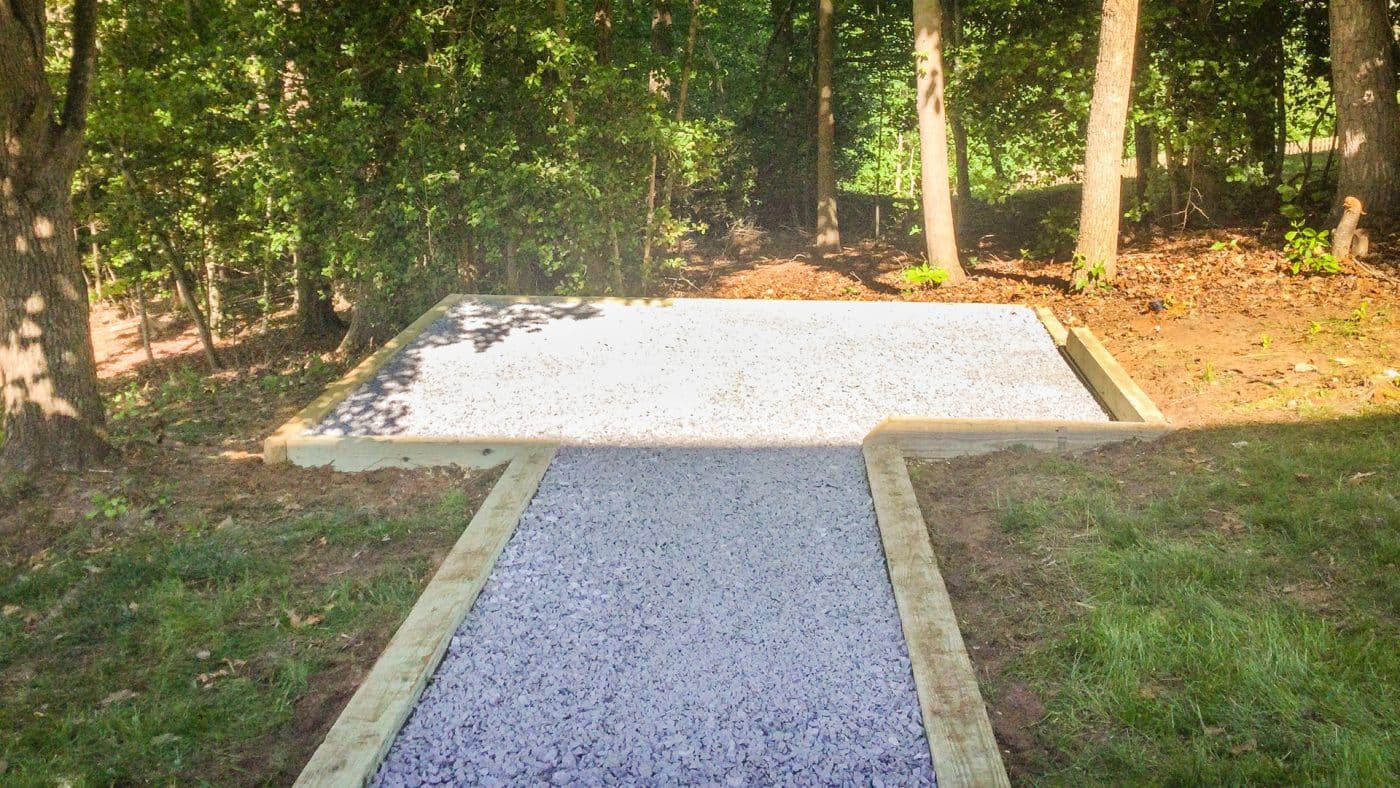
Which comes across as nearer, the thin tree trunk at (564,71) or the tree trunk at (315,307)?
the thin tree trunk at (564,71)

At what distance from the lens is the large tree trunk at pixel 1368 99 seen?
8.08 metres

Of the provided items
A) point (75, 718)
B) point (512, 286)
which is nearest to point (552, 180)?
point (512, 286)

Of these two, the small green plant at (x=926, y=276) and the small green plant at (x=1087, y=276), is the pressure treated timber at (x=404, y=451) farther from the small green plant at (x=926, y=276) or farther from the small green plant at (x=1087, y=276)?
the small green plant at (x=1087, y=276)

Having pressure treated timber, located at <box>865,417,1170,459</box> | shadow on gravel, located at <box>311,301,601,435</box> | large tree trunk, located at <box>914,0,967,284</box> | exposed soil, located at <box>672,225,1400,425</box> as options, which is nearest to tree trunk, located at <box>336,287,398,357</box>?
shadow on gravel, located at <box>311,301,601,435</box>

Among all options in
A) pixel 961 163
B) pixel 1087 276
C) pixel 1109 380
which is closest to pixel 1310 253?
pixel 1087 276

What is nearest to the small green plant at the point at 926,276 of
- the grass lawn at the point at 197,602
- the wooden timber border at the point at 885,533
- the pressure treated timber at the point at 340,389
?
the wooden timber border at the point at 885,533

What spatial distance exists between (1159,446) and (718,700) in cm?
310

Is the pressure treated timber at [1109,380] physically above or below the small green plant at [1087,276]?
below

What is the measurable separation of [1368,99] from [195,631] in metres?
8.96

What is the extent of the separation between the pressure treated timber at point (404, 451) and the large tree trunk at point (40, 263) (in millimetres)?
1310

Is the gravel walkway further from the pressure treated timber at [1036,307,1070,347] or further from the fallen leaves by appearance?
the fallen leaves

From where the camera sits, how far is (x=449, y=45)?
26.6 ft

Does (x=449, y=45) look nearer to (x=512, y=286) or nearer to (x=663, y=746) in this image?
(x=512, y=286)

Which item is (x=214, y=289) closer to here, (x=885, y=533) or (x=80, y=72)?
(x=80, y=72)
